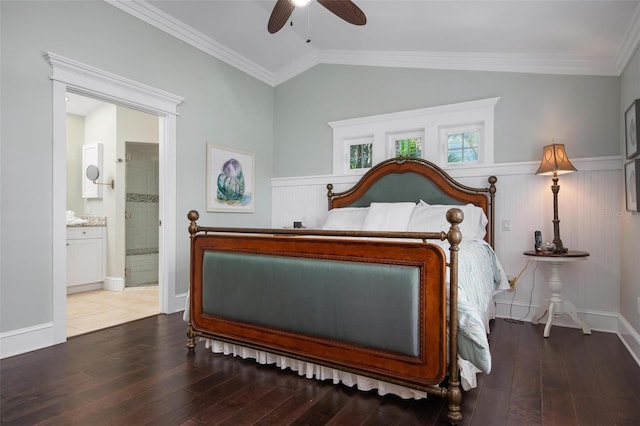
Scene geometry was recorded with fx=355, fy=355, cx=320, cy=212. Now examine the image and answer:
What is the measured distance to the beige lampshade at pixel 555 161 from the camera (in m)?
3.28

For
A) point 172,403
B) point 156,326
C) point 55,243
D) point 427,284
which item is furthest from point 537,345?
point 55,243

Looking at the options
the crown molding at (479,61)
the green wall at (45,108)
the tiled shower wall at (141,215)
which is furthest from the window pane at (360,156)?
the tiled shower wall at (141,215)

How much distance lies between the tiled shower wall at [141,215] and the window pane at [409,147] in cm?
372

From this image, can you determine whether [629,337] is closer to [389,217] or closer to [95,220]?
[389,217]

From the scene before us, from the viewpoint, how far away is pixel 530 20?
3104 mm

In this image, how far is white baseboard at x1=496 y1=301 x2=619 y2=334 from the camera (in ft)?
10.9

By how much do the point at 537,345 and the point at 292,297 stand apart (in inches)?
83.6

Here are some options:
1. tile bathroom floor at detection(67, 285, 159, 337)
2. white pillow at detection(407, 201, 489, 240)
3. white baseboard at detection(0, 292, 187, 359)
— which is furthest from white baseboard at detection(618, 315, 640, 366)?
white baseboard at detection(0, 292, 187, 359)

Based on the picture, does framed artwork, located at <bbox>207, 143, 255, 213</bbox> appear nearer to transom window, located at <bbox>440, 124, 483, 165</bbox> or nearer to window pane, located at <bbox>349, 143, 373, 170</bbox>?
window pane, located at <bbox>349, 143, 373, 170</bbox>

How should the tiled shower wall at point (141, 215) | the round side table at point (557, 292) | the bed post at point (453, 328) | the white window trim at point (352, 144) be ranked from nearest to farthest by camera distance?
the bed post at point (453, 328), the round side table at point (557, 292), the white window trim at point (352, 144), the tiled shower wall at point (141, 215)

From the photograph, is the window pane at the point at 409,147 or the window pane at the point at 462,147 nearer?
the window pane at the point at 462,147

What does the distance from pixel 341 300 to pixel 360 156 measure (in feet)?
10.2

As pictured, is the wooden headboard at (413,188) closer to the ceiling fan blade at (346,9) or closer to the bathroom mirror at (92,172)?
the ceiling fan blade at (346,9)

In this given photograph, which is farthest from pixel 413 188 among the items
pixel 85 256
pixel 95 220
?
pixel 95 220
